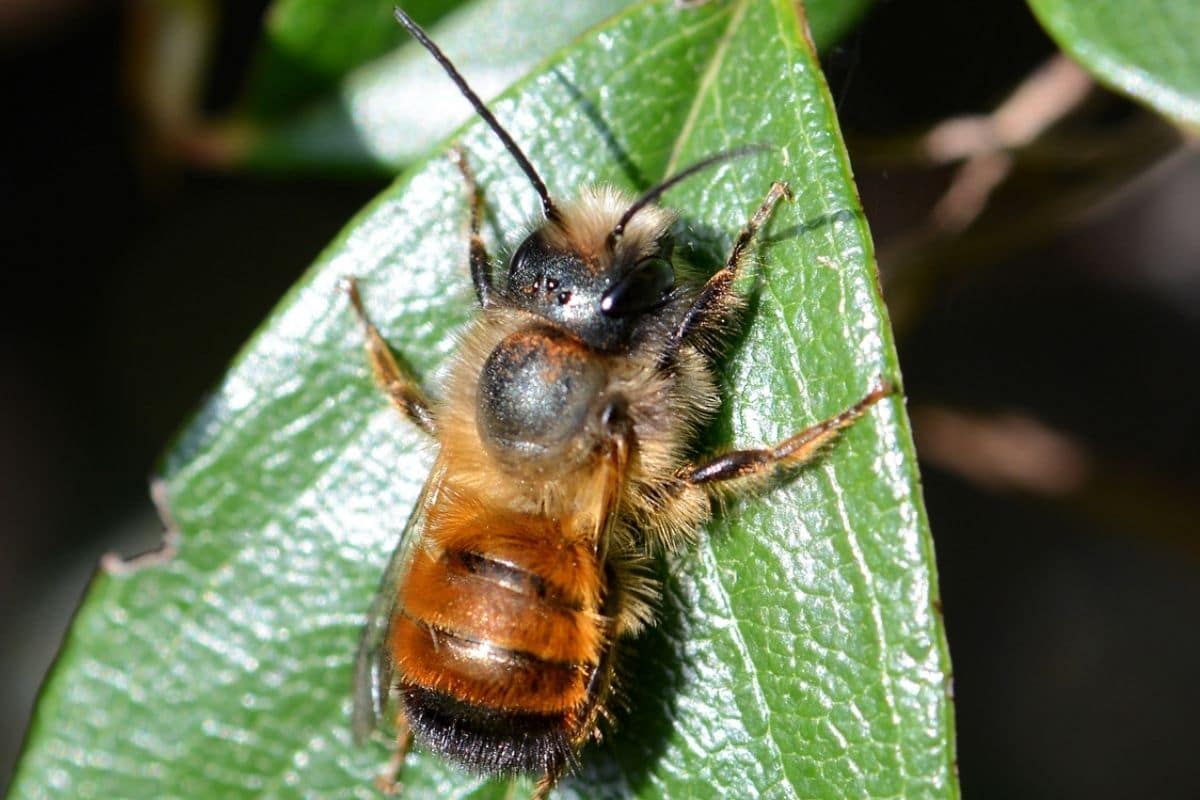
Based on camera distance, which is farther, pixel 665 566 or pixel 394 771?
pixel 394 771

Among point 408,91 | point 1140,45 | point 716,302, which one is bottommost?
point 716,302

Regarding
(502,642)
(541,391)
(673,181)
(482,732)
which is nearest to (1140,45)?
(673,181)

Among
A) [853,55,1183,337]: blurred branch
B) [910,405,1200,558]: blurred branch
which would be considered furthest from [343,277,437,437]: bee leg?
[910,405,1200,558]: blurred branch

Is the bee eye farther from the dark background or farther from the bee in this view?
the dark background

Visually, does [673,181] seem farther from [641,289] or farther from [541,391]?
[541,391]

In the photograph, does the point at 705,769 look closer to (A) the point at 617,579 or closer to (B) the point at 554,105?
(A) the point at 617,579

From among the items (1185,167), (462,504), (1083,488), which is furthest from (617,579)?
(1185,167)

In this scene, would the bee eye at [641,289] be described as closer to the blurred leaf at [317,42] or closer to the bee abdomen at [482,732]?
the bee abdomen at [482,732]
